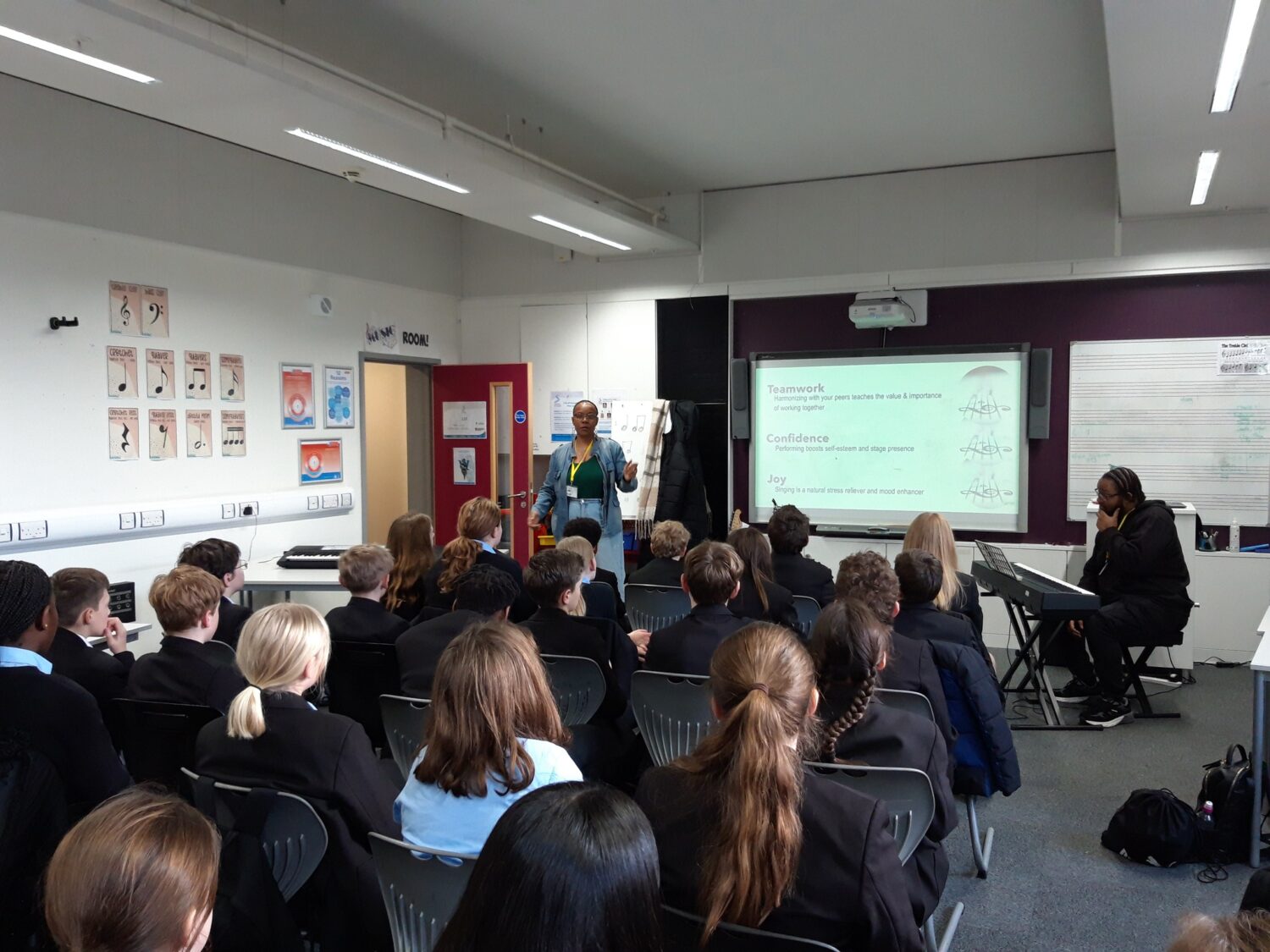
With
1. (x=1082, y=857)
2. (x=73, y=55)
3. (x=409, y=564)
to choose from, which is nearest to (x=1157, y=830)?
(x=1082, y=857)

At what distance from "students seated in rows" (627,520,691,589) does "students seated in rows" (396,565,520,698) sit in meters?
1.25

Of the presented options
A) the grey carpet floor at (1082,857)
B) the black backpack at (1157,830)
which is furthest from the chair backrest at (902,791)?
the black backpack at (1157,830)

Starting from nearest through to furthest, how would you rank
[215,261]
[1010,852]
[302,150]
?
[1010,852]
[302,150]
[215,261]

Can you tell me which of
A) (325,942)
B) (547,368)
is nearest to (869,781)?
(325,942)

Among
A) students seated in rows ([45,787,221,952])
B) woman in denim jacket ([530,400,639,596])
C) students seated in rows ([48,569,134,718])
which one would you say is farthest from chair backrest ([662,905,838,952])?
woman in denim jacket ([530,400,639,596])

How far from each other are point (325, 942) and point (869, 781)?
4.11ft

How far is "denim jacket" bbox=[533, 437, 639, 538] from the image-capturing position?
20.4ft

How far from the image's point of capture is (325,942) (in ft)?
6.57

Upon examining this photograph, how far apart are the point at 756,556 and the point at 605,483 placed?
244 centimetres

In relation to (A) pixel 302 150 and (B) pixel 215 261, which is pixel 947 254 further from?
(B) pixel 215 261

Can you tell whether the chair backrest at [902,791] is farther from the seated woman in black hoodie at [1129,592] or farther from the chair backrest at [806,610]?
the seated woman in black hoodie at [1129,592]

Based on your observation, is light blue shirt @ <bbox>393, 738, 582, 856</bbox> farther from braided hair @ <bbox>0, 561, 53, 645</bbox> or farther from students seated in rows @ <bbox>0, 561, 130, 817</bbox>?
braided hair @ <bbox>0, 561, 53, 645</bbox>

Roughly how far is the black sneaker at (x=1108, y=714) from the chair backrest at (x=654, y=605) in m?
2.27

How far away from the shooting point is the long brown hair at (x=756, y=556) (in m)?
3.81
